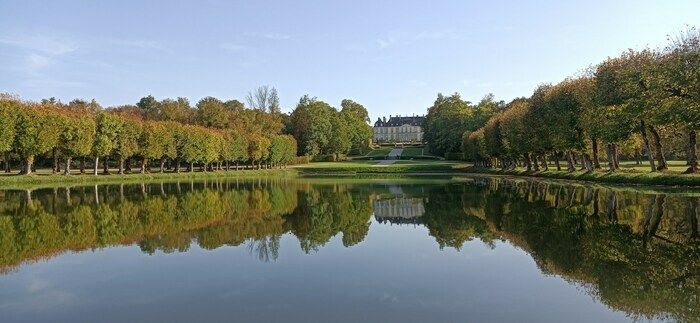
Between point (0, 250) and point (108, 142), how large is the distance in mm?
48452

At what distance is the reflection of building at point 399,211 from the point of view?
73.2 feet

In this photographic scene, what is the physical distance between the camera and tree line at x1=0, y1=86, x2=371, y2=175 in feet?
168

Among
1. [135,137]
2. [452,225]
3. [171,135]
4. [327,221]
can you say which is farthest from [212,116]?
[452,225]

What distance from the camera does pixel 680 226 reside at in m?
16.7

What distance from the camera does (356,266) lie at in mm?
12352

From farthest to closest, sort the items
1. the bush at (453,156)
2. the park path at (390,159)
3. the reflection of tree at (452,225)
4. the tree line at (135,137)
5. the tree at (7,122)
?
the bush at (453,156) → the park path at (390,159) → the tree line at (135,137) → the tree at (7,122) → the reflection of tree at (452,225)

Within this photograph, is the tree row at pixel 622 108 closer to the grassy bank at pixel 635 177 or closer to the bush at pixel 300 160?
the grassy bank at pixel 635 177

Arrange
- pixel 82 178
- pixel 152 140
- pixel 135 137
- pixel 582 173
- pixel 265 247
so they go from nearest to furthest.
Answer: pixel 265 247 → pixel 582 173 → pixel 82 178 → pixel 135 137 → pixel 152 140

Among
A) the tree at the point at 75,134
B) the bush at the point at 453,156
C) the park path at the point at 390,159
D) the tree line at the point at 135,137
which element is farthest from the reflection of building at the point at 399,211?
the bush at the point at 453,156

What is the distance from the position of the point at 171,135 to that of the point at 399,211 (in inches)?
2088

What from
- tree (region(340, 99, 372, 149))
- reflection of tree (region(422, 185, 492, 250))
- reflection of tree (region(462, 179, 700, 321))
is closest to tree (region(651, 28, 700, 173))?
reflection of tree (region(462, 179, 700, 321))

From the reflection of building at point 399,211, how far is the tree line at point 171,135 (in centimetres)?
3797

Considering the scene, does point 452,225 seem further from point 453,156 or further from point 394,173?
point 453,156

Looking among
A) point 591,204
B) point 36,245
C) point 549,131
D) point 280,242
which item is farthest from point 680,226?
point 549,131
